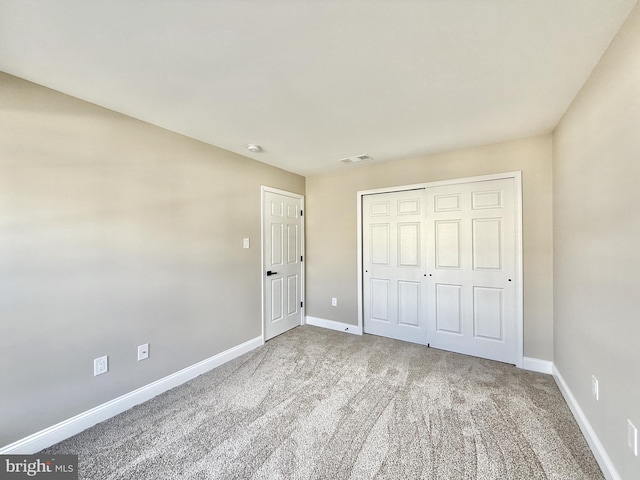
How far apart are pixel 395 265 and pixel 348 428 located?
6.62 feet

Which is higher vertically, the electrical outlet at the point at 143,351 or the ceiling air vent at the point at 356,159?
the ceiling air vent at the point at 356,159

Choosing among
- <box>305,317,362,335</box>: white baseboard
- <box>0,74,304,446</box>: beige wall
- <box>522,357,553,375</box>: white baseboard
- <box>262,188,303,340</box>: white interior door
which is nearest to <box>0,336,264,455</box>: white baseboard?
<box>0,74,304,446</box>: beige wall

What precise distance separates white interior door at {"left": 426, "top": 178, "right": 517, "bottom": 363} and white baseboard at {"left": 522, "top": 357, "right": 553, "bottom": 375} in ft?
0.33

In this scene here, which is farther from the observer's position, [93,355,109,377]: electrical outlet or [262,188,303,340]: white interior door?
[262,188,303,340]: white interior door

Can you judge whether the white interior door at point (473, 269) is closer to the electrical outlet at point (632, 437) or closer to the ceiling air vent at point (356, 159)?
the ceiling air vent at point (356, 159)

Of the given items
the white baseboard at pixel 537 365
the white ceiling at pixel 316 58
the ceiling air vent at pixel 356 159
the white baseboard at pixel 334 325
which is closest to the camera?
the white ceiling at pixel 316 58

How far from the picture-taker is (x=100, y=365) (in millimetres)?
1873

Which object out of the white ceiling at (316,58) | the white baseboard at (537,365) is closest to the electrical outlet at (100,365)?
the white ceiling at (316,58)

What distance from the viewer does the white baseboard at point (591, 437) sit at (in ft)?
4.35

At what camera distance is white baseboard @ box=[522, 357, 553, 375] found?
244 centimetres

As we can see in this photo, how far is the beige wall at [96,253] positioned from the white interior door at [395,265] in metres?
1.87

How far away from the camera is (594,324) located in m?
1.55

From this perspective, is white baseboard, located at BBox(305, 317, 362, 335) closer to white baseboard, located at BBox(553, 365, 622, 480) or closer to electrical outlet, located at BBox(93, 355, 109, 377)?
white baseboard, located at BBox(553, 365, 622, 480)

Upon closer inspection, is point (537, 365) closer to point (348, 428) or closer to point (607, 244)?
point (607, 244)
